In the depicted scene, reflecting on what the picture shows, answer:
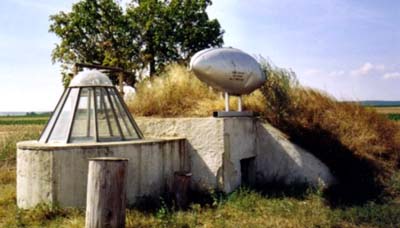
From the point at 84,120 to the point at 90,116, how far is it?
125 mm

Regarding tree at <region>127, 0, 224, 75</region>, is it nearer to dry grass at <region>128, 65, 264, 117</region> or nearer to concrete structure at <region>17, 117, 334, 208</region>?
dry grass at <region>128, 65, 264, 117</region>

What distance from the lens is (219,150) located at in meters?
8.28

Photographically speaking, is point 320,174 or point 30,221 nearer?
point 30,221

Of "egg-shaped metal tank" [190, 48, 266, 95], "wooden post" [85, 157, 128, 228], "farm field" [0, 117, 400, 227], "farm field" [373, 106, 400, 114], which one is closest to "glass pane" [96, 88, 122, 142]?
"farm field" [0, 117, 400, 227]

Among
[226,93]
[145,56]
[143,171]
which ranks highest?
[145,56]

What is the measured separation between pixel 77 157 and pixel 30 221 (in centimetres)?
118

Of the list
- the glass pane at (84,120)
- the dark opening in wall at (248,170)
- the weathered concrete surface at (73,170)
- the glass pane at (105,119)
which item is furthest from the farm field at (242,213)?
the glass pane at (105,119)

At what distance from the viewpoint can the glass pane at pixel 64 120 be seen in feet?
25.6

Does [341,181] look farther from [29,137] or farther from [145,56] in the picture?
[145,56]

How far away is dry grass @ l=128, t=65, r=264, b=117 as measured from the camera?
1027cm

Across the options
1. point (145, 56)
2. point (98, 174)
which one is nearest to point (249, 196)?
point (98, 174)

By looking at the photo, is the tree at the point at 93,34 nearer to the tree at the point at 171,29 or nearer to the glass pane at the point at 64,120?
the tree at the point at 171,29

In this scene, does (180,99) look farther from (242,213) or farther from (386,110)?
(386,110)

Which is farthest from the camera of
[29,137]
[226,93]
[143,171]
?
[29,137]
